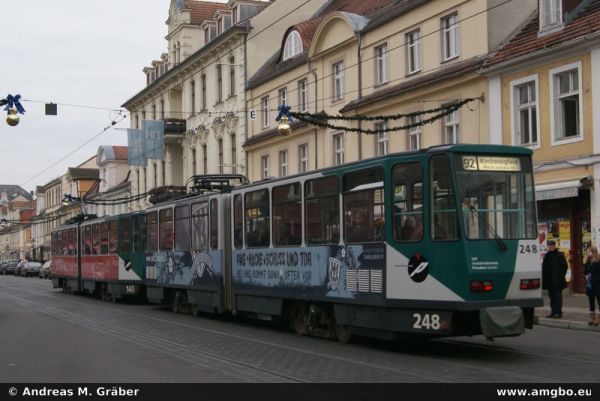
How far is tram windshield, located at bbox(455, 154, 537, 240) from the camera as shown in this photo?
1225 cm

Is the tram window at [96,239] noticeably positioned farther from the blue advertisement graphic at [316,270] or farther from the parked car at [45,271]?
the parked car at [45,271]

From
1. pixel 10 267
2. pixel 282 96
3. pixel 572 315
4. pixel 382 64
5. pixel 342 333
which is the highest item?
pixel 282 96

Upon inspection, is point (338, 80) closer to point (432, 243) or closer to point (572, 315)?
point (572, 315)

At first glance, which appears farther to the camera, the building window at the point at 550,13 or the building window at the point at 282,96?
the building window at the point at 282,96

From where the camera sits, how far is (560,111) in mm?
22641

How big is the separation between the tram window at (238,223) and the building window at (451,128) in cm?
1037

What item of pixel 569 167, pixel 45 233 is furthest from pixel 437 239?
pixel 45 233

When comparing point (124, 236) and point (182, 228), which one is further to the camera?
point (124, 236)

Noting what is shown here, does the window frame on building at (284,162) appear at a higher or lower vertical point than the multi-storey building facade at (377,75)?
lower

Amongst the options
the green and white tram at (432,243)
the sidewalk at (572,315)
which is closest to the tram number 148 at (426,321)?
the green and white tram at (432,243)

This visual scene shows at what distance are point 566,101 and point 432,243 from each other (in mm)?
11975

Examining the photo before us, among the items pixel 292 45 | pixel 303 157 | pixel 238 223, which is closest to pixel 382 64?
pixel 303 157

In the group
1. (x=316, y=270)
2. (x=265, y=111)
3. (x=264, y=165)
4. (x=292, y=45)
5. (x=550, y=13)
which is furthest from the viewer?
(x=264, y=165)

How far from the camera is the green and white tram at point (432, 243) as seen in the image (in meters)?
12.1
